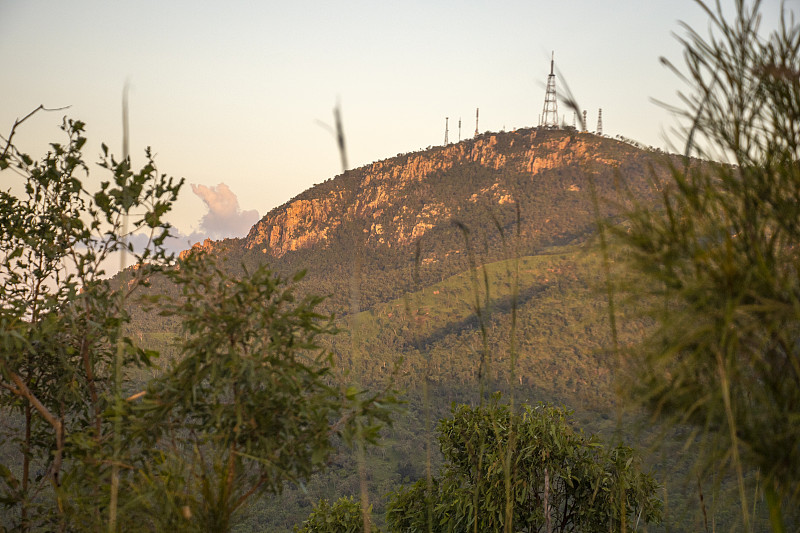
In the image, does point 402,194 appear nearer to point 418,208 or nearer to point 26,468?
point 418,208

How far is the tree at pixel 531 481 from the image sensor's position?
549cm

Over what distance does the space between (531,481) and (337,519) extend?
8.45 ft

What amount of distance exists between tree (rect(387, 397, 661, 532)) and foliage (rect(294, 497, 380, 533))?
433 mm

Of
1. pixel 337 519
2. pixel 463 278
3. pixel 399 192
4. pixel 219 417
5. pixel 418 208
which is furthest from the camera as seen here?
pixel 399 192

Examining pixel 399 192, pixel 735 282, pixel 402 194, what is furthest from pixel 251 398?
pixel 399 192

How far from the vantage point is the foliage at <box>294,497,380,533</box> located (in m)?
6.75

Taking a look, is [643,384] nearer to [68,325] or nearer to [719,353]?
[719,353]

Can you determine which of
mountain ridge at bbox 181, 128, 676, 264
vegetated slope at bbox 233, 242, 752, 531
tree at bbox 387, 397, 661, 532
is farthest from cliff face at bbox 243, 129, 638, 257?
tree at bbox 387, 397, 661, 532

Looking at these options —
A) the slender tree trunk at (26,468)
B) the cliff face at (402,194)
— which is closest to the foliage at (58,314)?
the slender tree trunk at (26,468)

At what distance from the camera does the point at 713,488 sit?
4.41 feet

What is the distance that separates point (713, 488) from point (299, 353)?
1428mm

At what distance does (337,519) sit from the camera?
6.96 meters

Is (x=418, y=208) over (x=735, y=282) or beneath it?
over

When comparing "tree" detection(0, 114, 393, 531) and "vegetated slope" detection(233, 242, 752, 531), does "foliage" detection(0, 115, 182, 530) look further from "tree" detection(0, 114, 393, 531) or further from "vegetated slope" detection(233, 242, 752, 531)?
"vegetated slope" detection(233, 242, 752, 531)
